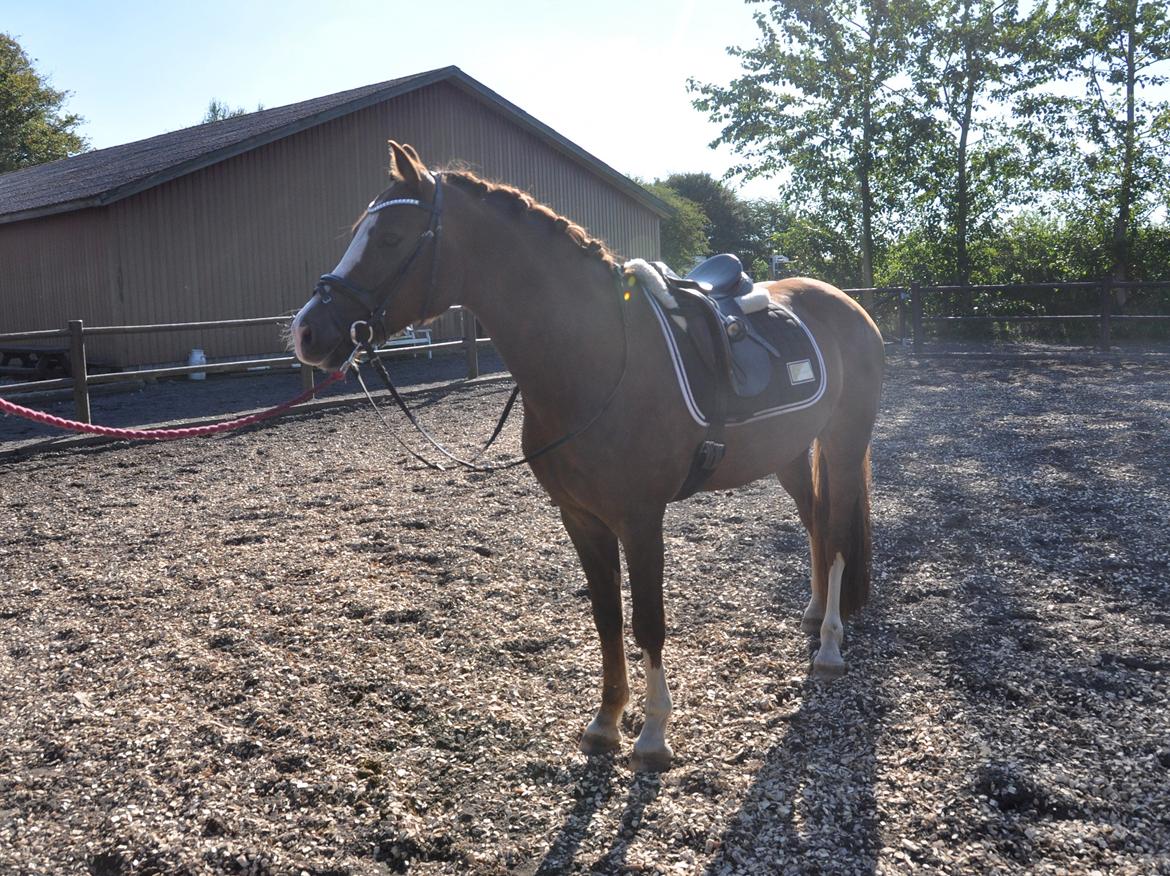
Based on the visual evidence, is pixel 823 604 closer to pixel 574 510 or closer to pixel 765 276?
pixel 574 510

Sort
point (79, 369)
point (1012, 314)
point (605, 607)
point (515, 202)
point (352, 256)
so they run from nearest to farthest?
point (352, 256) → point (515, 202) → point (605, 607) → point (79, 369) → point (1012, 314)

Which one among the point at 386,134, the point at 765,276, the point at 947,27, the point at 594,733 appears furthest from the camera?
the point at 765,276

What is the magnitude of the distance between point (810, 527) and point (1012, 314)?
57.8ft

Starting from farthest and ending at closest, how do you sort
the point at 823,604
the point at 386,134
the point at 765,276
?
the point at 765,276 < the point at 386,134 < the point at 823,604

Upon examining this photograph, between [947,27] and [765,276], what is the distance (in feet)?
38.6

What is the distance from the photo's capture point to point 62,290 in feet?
52.0

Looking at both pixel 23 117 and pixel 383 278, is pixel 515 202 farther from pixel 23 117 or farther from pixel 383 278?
pixel 23 117

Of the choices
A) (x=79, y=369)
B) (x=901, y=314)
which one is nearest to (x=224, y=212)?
(x=79, y=369)

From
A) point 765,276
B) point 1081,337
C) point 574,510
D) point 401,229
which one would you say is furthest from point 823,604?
point 765,276

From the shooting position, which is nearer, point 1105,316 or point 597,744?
point 597,744

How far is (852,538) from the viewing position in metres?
3.94

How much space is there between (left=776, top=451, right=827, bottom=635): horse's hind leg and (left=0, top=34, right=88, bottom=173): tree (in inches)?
1691

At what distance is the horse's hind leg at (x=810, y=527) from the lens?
12.8 ft

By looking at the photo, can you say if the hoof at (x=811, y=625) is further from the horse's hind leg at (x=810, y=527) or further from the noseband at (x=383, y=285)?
the noseband at (x=383, y=285)
